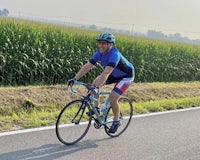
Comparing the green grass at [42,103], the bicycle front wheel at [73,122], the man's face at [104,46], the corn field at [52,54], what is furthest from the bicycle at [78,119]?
the corn field at [52,54]

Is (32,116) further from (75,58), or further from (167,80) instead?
(167,80)

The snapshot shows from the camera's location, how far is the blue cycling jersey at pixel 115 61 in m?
5.99

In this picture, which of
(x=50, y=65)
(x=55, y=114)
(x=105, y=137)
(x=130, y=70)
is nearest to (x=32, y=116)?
(x=55, y=114)

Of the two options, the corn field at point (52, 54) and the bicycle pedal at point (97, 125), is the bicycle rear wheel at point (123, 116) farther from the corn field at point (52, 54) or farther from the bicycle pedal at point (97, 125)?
the corn field at point (52, 54)

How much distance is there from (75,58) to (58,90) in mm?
2790

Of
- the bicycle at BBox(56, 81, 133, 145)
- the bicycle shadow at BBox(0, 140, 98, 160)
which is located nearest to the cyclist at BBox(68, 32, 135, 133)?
the bicycle at BBox(56, 81, 133, 145)

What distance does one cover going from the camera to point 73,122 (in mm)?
6363

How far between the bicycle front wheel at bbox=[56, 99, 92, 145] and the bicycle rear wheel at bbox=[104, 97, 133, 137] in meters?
0.42

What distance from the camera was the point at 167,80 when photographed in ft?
52.0

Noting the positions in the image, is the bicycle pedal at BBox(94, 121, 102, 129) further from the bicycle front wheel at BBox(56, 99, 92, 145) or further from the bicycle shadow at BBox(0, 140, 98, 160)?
the bicycle shadow at BBox(0, 140, 98, 160)

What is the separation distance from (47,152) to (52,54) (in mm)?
6165

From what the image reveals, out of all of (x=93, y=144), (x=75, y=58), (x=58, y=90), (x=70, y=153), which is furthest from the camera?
(x=75, y=58)

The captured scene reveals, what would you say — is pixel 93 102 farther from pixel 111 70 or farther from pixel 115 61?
pixel 115 61

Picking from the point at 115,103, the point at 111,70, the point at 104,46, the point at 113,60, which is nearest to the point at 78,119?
the point at 115,103
